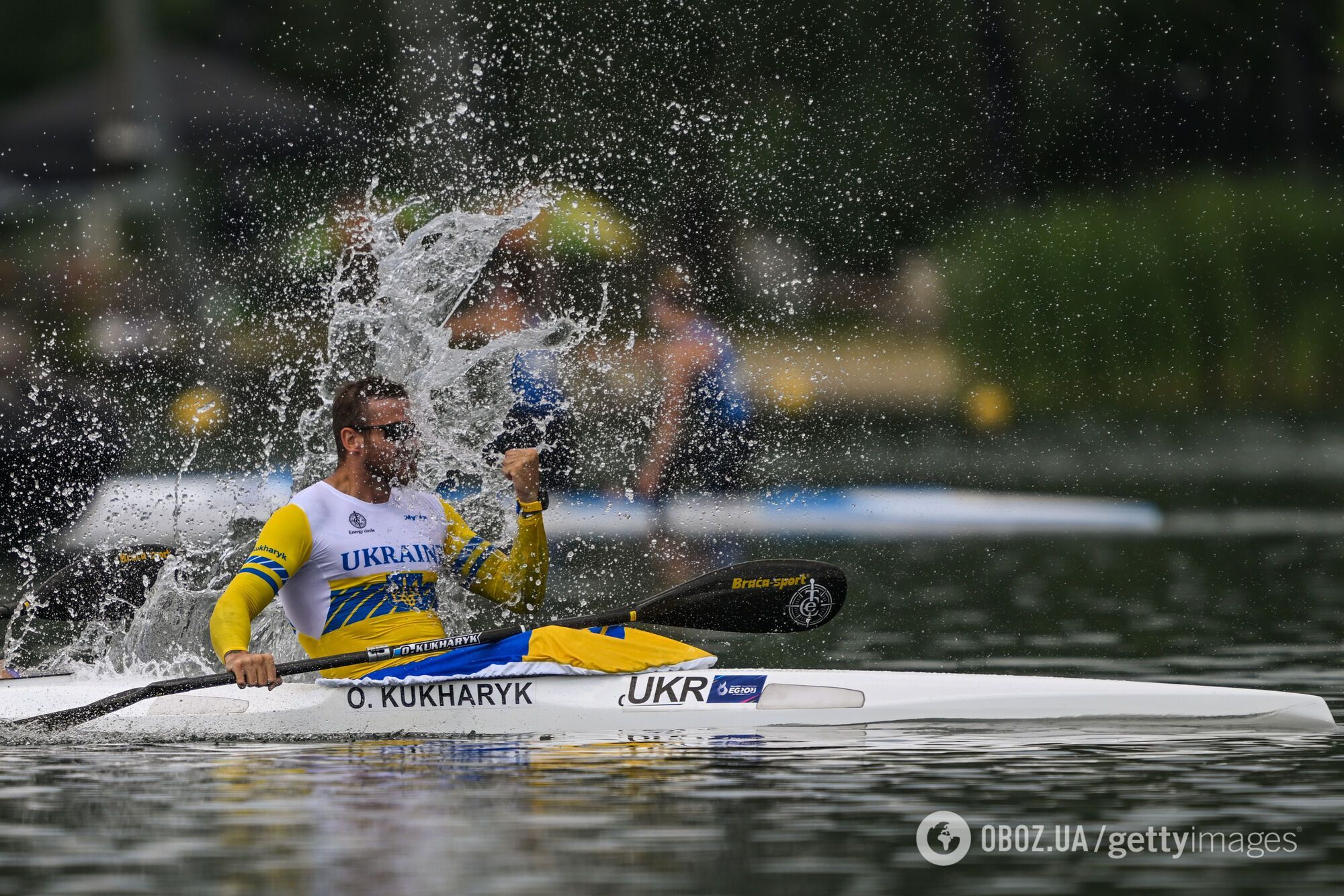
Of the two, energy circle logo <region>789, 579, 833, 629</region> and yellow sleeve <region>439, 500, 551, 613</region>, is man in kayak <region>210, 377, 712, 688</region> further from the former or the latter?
energy circle logo <region>789, 579, 833, 629</region>

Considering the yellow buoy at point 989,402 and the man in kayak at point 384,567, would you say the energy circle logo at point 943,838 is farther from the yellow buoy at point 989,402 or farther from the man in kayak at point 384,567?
the yellow buoy at point 989,402

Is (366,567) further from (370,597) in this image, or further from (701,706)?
(701,706)

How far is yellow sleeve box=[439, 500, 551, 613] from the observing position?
9.92 m

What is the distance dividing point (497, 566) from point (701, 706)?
1.24 m

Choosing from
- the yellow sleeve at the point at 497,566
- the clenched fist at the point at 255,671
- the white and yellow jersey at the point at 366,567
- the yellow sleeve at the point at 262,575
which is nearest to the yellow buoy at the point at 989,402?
the yellow sleeve at the point at 497,566

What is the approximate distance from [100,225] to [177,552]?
2753 centimetres

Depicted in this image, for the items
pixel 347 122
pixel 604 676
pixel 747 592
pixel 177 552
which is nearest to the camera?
pixel 604 676

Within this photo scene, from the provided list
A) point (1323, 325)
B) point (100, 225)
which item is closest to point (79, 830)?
point (100, 225)

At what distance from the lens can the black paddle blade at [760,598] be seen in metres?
10.3

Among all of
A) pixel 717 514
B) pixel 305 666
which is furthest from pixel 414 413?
pixel 717 514

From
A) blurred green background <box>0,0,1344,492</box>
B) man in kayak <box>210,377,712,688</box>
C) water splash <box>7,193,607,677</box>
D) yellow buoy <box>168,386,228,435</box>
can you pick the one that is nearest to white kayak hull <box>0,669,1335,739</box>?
man in kayak <box>210,377,712,688</box>

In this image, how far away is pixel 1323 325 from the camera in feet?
128

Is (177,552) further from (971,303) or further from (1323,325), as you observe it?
(1323,325)

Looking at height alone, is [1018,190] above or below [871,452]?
above
